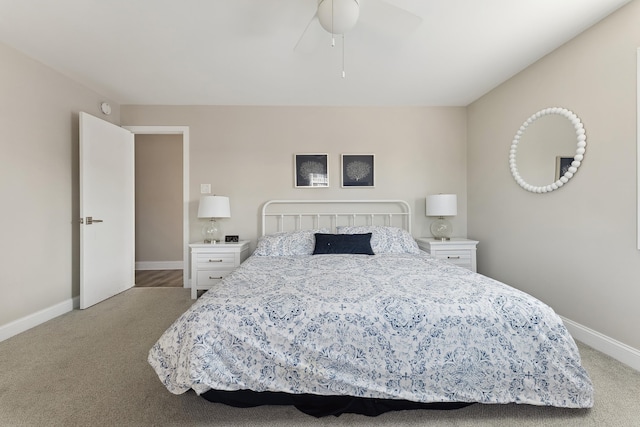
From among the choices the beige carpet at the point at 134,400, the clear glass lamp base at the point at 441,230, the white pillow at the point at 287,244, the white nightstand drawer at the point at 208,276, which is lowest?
the beige carpet at the point at 134,400

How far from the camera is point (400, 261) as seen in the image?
235cm

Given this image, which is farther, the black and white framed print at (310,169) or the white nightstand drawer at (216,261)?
the black and white framed print at (310,169)

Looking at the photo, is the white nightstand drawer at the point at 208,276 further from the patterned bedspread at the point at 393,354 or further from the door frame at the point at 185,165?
the patterned bedspread at the point at 393,354

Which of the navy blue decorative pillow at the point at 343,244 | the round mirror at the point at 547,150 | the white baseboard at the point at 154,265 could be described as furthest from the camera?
the white baseboard at the point at 154,265

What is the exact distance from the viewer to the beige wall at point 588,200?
5.98 feet

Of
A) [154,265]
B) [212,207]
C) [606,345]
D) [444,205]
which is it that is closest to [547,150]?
[444,205]

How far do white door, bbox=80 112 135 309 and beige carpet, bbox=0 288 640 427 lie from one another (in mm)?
847

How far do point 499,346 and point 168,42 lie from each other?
10.1 feet

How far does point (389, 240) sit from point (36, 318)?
352cm

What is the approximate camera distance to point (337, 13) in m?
1.61

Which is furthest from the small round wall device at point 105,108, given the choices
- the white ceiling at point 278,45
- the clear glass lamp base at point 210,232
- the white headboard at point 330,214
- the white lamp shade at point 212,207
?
the white headboard at point 330,214

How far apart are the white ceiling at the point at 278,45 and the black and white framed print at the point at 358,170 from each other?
772 millimetres

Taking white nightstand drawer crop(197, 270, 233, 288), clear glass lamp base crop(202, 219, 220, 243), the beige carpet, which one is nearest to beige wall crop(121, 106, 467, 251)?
clear glass lamp base crop(202, 219, 220, 243)

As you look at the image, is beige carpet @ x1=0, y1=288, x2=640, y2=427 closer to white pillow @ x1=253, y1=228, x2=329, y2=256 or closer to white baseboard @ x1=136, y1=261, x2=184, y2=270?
white pillow @ x1=253, y1=228, x2=329, y2=256
